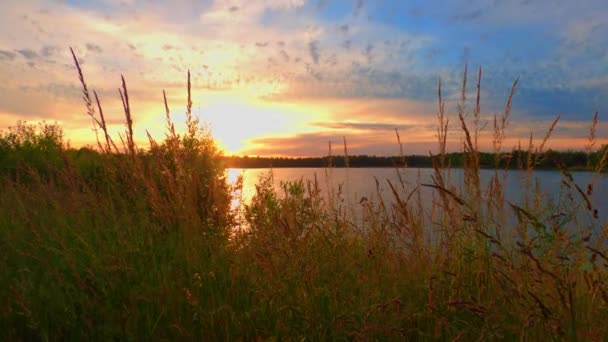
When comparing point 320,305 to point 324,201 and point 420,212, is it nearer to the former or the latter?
point 420,212

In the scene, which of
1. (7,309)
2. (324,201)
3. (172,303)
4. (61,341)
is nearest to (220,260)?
(172,303)

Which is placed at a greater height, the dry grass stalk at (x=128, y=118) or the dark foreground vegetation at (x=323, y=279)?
the dry grass stalk at (x=128, y=118)

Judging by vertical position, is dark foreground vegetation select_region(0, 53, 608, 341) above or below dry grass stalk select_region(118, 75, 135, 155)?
below

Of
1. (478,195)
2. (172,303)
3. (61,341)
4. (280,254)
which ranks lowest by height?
(61,341)

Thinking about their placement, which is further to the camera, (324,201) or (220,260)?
(324,201)

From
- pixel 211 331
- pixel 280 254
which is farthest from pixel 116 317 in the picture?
pixel 280 254

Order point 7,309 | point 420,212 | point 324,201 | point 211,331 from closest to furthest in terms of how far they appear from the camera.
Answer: point 211,331 < point 7,309 < point 420,212 < point 324,201

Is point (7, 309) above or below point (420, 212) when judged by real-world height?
below

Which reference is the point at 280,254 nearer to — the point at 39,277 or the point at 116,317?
the point at 116,317

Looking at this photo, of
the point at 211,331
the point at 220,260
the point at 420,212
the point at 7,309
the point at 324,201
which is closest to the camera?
the point at 211,331

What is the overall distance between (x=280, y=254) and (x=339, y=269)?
665 millimetres

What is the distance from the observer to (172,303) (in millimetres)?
2881

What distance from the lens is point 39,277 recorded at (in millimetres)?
3641

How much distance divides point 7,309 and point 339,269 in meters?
2.44
